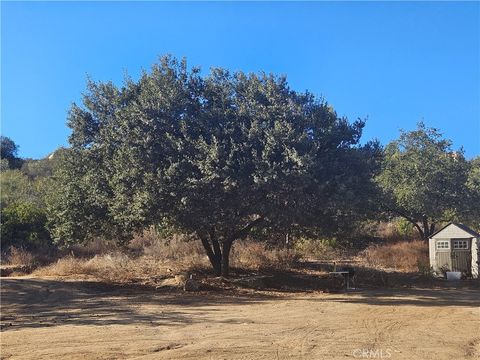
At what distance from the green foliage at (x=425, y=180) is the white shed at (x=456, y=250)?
553 centimetres

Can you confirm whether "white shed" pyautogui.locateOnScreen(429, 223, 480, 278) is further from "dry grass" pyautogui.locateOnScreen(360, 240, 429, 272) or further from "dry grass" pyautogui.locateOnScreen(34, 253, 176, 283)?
"dry grass" pyautogui.locateOnScreen(34, 253, 176, 283)

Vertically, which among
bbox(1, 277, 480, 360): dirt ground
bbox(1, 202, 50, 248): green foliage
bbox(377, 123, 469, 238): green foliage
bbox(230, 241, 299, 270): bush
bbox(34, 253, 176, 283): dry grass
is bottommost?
bbox(1, 277, 480, 360): dirt ground

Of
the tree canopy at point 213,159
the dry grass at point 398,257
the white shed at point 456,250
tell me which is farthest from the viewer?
the dry grass at point 398,257

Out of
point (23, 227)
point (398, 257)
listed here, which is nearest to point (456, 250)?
point (398, 257)

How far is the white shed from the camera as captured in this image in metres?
27.0

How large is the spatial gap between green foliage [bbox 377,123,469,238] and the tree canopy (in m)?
13.5

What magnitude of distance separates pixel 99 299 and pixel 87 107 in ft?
28.3

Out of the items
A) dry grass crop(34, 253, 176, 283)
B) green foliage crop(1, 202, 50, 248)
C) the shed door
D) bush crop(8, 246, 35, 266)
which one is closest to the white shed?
the shed door

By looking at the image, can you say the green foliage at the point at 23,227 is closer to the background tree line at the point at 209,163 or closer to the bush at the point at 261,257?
the background tree line at the point at 209,163

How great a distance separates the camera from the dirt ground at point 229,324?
32.2 ft

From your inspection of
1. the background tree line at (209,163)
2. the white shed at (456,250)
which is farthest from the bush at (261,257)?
the white shed at (456,250)

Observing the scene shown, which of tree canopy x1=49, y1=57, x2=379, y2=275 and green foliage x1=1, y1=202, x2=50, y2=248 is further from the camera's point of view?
green foliage x1=1, y1=202, x2=50, y2=248

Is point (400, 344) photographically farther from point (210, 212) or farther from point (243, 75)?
point (243, 75)

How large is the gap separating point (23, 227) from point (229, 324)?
24.8 meters
